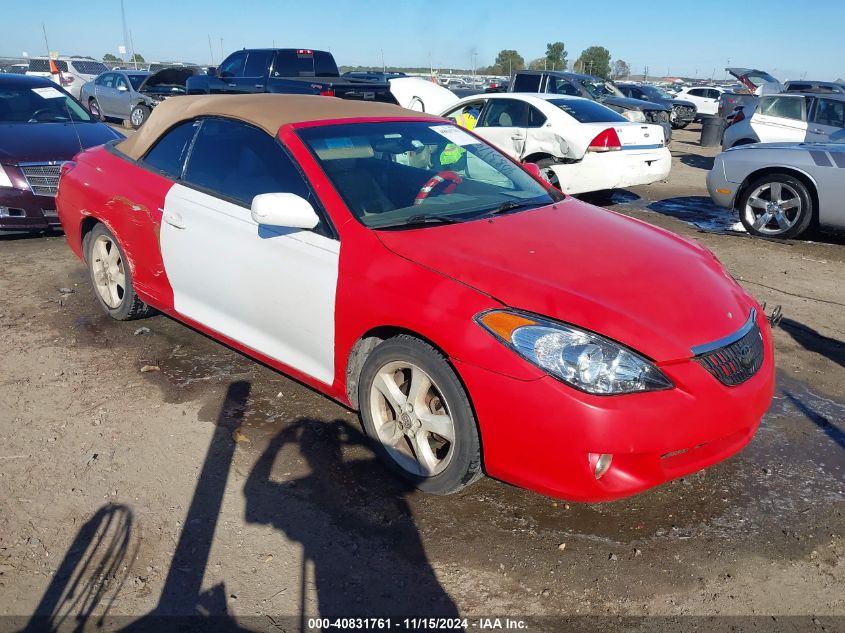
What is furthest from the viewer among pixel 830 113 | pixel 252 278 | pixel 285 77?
pixel 285 77

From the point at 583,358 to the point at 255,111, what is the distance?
2397 millimetres

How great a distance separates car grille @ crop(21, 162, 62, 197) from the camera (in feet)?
22.9

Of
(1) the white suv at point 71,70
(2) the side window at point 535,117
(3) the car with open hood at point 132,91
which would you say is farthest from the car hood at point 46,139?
(1) the white suv at point 71,70

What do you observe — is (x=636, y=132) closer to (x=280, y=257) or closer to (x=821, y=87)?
(x=280, y=257)

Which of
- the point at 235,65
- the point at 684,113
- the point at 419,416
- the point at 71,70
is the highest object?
the point at 235,65

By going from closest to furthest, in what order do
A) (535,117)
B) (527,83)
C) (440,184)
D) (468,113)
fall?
1. (440,184)
2. (535,117)
3. (468,113)
4. (527,83)

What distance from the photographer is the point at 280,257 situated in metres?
3.52

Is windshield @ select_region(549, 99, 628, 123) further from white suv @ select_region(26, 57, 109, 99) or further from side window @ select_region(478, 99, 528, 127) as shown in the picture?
white suv @ select_region(26, 57, 109, 99)

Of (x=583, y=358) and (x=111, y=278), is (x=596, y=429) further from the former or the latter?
(x=111, y=278)

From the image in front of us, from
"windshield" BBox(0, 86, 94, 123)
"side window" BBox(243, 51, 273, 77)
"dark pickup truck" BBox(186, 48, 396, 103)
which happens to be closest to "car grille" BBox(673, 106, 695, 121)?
"dark pickup truck" BBox(186, 48, 396, 103)

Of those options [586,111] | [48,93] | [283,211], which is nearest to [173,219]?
[283,211]

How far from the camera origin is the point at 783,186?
310 inches

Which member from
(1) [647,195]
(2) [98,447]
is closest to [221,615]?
(2) [98,447]

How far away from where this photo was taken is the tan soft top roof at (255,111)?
392 centimetres
